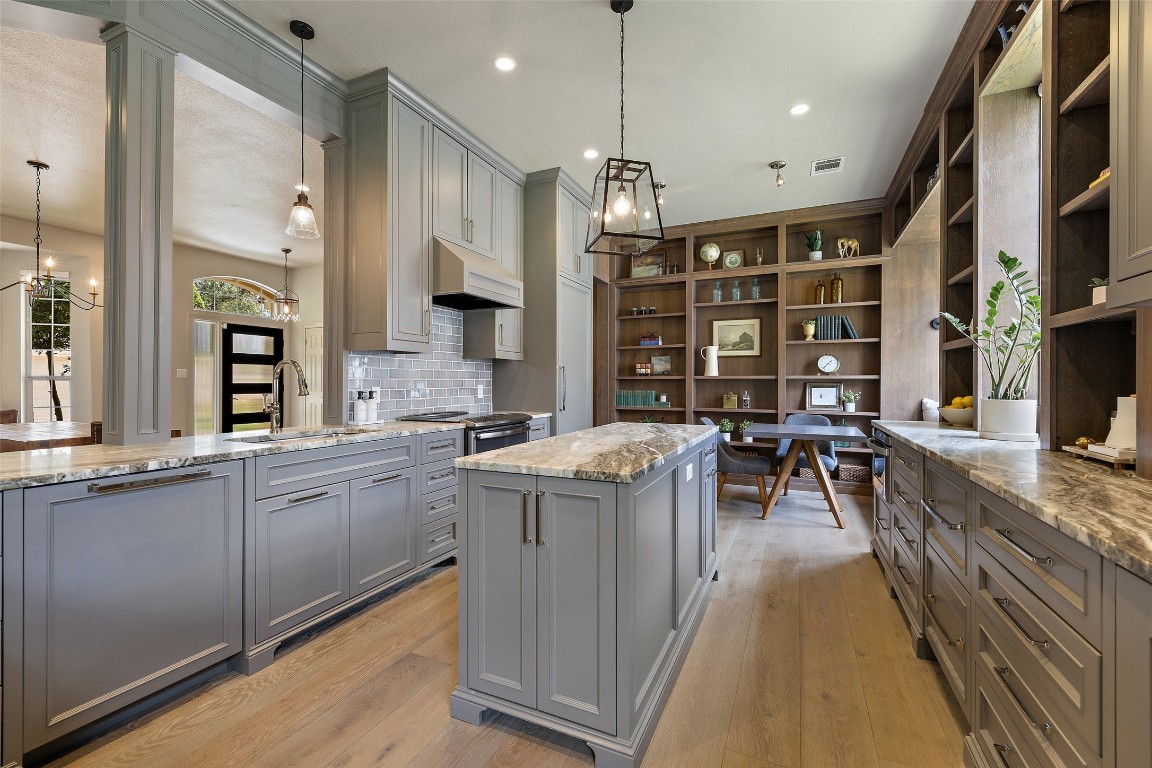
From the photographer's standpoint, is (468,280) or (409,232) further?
(468,280)

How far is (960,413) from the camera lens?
2.81 metres

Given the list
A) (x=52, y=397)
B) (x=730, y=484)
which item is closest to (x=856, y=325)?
(x=730, y=484)

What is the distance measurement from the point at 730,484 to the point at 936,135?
142 inches

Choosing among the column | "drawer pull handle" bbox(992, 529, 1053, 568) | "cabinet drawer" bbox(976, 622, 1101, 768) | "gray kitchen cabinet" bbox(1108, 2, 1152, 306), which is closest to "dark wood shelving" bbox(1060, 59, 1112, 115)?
"gray kitchen cabinet" bbox(1108, 2, 1152, 306)

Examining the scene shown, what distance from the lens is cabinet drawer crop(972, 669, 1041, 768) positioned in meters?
1.20

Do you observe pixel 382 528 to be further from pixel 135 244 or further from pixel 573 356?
pixel 573 356

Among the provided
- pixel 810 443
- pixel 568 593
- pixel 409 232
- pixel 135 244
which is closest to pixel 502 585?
pixel 568 593

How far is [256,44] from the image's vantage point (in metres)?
2.64

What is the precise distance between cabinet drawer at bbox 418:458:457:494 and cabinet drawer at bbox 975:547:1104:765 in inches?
92.8

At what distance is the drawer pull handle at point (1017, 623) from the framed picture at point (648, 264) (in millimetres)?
4974

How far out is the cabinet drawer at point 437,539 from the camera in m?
2.95

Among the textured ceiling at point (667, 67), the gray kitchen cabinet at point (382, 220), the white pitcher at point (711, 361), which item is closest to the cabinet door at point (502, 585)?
the gray kitchen cabinet at point (382, 220)

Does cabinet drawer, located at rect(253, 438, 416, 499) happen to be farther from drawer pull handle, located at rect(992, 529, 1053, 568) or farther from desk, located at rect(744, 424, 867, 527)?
desk, located at rect(744, 424, 867, 527)

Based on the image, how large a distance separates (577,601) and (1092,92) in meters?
2.37
